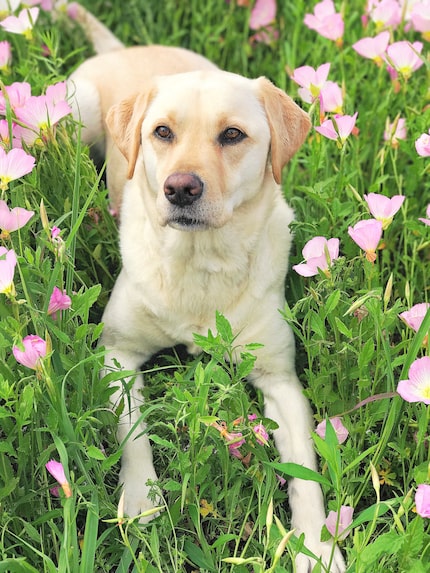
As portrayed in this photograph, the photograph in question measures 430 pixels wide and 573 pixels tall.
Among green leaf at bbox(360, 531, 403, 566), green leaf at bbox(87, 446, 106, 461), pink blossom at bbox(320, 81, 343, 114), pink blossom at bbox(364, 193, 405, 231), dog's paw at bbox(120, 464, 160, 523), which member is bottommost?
dog's paw at bbox(120, 464, 160, 523)

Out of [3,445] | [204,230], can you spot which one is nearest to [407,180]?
[204,230]

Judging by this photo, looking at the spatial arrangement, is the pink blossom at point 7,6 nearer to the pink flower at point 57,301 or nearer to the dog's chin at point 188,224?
the dog's chin at point 188,224

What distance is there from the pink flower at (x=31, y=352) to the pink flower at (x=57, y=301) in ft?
0.61

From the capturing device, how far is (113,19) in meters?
4.32

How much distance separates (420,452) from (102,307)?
4.00 ft

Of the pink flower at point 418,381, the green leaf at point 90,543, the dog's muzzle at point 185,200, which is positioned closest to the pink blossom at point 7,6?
the dog's muzzle at point 185,200

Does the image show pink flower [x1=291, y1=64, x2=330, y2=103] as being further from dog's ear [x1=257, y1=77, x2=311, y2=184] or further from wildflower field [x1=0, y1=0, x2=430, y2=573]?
dog's ear [x1=257, y1=77, x2=311, y2=184]

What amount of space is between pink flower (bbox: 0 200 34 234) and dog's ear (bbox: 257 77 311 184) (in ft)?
2.67

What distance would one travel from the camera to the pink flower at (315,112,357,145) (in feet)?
7.70

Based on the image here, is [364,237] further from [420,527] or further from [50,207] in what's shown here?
[50,207]

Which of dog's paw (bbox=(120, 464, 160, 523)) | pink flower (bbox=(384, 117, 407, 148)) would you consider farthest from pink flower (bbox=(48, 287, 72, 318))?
pink flower (bbox=(384, 117, 407, 148))

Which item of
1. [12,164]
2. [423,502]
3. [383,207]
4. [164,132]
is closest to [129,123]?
[164,132]

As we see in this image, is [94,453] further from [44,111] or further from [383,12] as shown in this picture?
[383,12]

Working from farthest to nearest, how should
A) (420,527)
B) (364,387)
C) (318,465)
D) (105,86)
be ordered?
(105,86) → (318,465) → (364,387) → (420,527)
